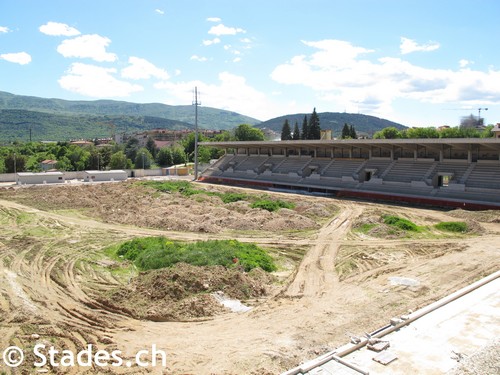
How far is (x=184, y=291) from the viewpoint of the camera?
474 inches

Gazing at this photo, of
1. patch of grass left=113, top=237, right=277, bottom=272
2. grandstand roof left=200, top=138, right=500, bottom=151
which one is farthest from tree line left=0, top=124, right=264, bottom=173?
patch of grass left=113, top=237, right=277, bottom=272

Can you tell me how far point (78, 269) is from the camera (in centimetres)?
1504

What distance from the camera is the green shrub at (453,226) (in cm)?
2153

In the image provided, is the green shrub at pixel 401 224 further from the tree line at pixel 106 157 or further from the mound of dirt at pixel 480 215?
the tree line at pixel 106 157

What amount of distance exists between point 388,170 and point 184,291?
29.2m

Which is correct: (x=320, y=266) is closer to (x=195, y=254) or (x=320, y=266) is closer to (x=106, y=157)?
(x=195, y=254)

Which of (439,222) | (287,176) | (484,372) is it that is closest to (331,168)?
(287,176)

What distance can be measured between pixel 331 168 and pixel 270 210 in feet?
54.6

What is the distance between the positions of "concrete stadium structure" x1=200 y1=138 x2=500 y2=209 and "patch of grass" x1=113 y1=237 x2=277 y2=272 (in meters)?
19.7

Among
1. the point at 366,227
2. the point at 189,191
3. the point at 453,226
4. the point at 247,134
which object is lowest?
the point at 366,227

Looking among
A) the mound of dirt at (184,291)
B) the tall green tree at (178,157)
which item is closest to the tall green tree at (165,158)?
the tall green tree at (178,157)

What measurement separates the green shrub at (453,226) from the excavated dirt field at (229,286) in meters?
0.50

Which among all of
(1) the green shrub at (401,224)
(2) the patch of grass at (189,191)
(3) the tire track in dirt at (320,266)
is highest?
(2) the patch of grass at (189,191)

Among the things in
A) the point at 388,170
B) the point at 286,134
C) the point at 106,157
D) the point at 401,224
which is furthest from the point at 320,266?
the point at 286,134
